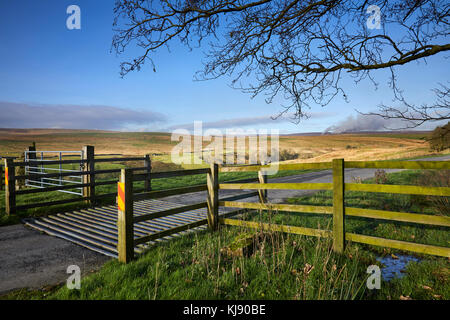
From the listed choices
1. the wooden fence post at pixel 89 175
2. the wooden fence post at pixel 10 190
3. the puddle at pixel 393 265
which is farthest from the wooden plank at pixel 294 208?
the wooden fence post at pixel 10 190

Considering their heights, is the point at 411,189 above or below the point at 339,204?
above

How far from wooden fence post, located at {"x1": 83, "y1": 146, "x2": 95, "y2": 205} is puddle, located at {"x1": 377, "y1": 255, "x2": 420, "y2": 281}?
8.38m

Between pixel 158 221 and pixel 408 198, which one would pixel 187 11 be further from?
pixel 408 198

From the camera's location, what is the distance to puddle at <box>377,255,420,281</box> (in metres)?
4.24

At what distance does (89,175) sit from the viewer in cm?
938

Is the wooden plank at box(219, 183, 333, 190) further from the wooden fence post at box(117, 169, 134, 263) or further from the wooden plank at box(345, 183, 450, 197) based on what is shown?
the wooden fence post at box(117, 169, 134, 263)

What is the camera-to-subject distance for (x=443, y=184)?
8828mm

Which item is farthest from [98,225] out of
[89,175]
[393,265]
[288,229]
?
[393,265]

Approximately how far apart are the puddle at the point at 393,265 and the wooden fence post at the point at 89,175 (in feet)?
27.5

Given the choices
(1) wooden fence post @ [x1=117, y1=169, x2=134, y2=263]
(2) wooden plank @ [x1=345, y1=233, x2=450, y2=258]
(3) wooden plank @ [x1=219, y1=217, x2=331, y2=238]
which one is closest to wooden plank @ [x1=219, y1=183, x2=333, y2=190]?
(3) wooden plank @ [x1=219, y1=217, x2=331, y2=238]

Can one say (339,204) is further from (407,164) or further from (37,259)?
(37,259)

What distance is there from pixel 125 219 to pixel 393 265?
4.47 meters

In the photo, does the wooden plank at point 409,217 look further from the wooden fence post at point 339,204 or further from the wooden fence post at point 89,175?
the wooden fence post at point 89,175

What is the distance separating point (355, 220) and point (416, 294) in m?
3.76
